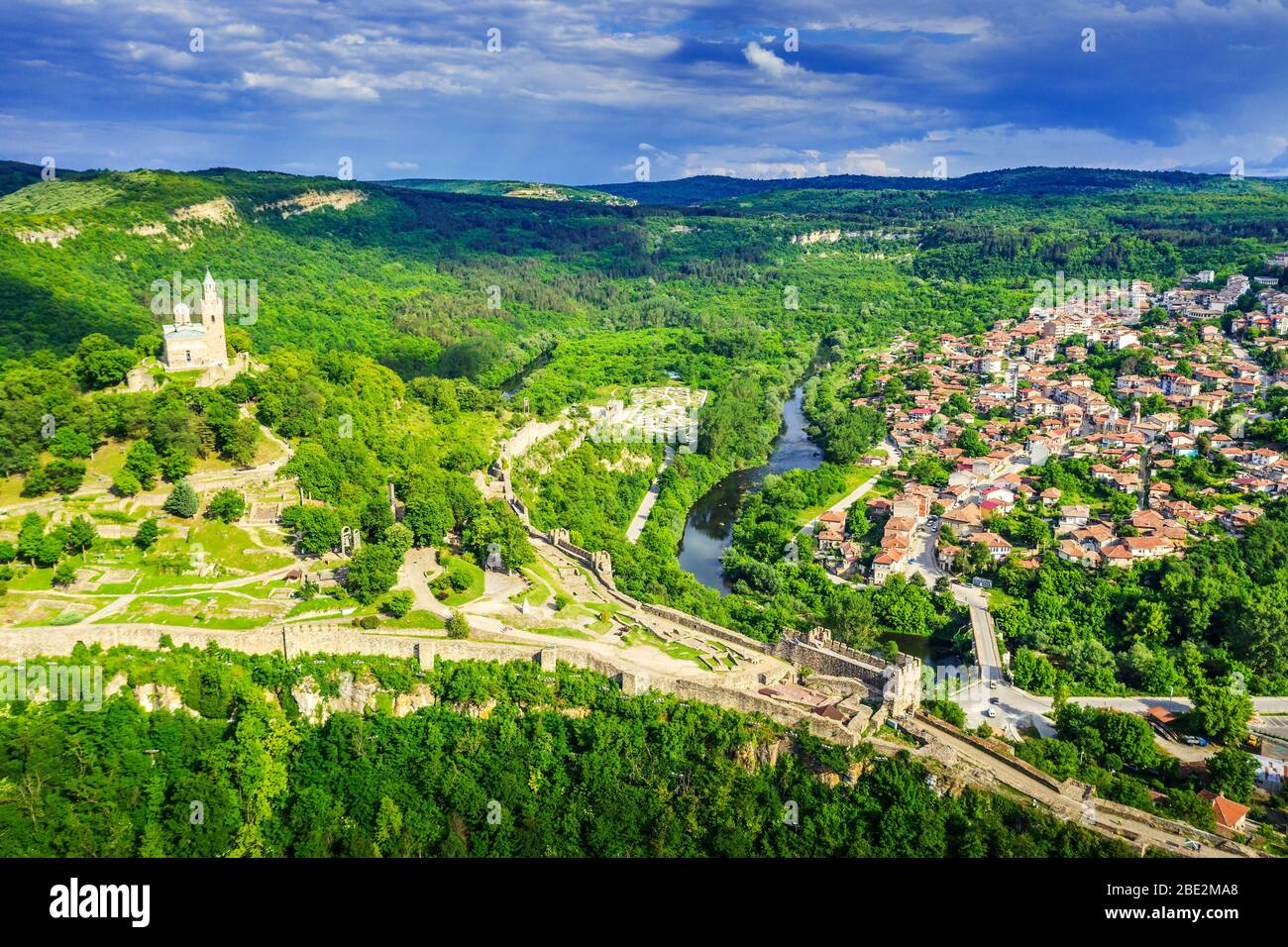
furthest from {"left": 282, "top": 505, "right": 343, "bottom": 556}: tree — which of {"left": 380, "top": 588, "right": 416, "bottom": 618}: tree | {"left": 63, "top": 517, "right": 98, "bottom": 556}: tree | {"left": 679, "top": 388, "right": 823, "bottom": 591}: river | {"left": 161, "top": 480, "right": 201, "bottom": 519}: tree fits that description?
{"left": 679, "top": 388, "right": 823, "bottom": 591}: river

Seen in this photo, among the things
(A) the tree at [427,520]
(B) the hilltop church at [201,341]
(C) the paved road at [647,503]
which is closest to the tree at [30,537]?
(A) the tree at [427,520]

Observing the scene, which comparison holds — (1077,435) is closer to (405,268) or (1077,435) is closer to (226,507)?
(226,507)

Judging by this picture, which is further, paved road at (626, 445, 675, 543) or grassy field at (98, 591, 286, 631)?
paved road at (626, 445, 675, 543)

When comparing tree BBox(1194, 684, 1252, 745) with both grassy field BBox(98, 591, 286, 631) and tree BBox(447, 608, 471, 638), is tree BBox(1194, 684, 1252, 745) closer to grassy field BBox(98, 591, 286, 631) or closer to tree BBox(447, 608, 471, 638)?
tree BBox(447, 608, 471, 638)

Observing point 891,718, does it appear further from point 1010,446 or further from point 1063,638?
point 1010,446

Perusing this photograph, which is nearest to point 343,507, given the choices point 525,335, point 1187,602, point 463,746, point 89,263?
point 463,746

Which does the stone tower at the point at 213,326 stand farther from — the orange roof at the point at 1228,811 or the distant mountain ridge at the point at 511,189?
the distant mountain ridge at the point at 511,189

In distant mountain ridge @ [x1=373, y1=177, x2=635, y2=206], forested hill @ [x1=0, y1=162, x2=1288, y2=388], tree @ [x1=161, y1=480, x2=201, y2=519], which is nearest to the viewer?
tree @ [x1=161, y1=480, x2=201, y2=519]

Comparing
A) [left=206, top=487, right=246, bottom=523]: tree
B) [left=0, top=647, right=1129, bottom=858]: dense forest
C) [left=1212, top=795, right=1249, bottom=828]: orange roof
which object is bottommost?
[left=1212, top=795, right=1249, bottom=828]: orange roof
